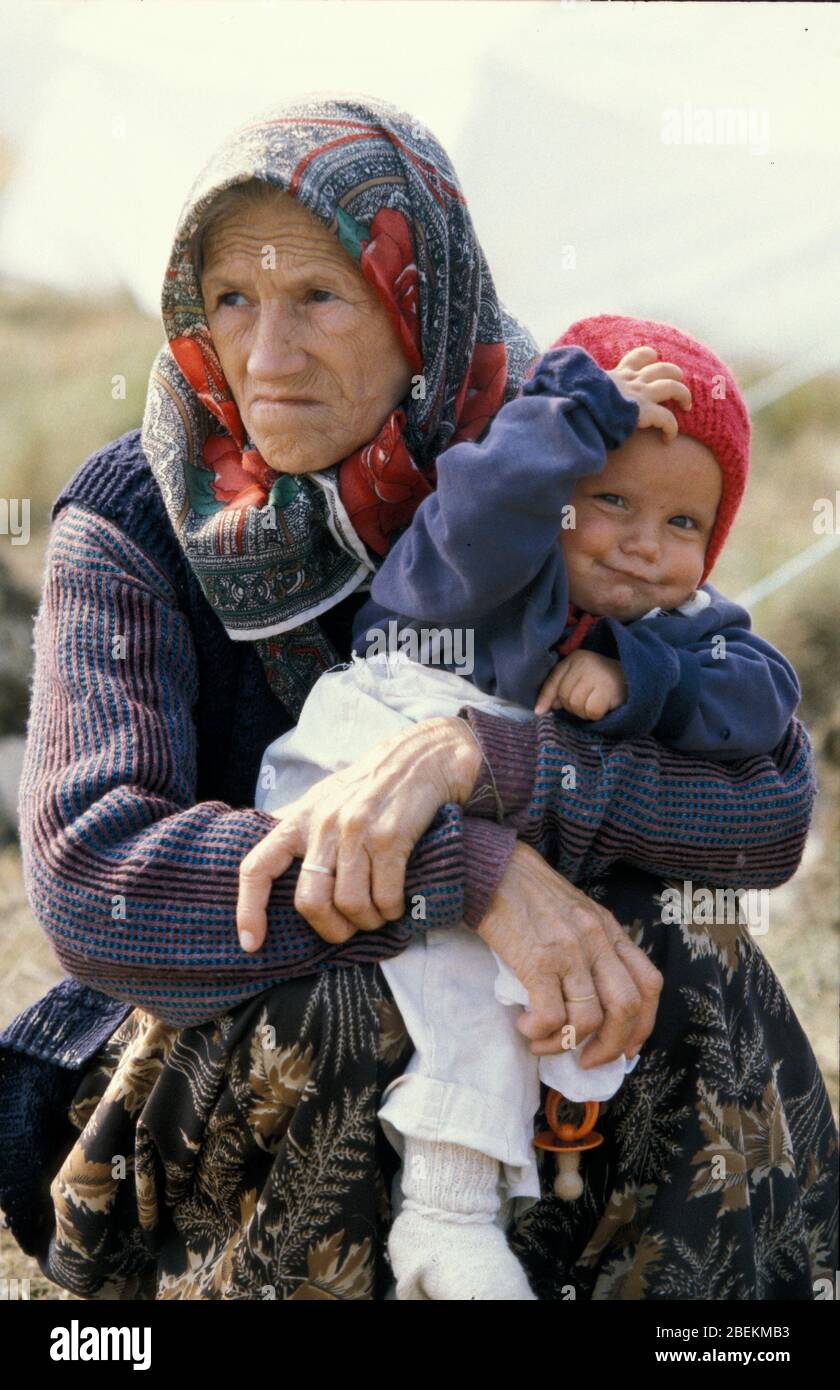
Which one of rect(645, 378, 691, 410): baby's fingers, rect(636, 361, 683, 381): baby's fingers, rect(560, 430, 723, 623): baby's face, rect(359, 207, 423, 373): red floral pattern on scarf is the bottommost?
rect(560, 430, 723, 623): baby's face

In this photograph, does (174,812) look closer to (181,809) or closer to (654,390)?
(181,809)

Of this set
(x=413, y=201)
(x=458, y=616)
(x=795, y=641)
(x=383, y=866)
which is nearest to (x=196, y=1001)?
(x=383, y=866)

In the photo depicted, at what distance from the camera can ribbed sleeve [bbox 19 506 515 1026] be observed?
2021 mm

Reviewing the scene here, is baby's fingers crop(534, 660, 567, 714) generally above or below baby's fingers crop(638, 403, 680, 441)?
below

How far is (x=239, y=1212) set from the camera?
2.16 m

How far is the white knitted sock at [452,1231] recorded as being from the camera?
1916 millimetres

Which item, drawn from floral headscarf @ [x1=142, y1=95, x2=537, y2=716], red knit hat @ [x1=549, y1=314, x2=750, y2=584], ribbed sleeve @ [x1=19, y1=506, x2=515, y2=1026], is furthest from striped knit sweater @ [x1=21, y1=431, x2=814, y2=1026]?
red knit hat @ [x1=549, y1=314, x2=750, y2=584]

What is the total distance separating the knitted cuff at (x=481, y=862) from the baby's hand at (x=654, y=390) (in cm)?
59

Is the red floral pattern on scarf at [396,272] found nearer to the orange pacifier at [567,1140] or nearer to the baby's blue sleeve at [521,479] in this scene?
the baby's blue sleeve at [521,479]

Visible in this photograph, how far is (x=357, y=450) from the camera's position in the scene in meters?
2.32

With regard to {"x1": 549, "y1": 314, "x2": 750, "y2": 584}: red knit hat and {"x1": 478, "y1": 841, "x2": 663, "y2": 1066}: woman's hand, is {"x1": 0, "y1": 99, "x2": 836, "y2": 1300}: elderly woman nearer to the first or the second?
{"x1": 478, "y1": 841, "x2": 663, "y2": 1066}: woman's hand

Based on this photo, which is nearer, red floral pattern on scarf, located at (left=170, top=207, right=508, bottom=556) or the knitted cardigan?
the knitted cardigan

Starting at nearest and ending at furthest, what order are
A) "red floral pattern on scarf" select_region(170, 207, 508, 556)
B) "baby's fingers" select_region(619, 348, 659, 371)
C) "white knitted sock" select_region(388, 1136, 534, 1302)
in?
"white knitted sock" select_region(388, 1136, 534, 1302)
"baby's fingers" select_region(619, 348, 659, 371)
"red floral pattern on scarf" select_region(170, 207, 508, 556)

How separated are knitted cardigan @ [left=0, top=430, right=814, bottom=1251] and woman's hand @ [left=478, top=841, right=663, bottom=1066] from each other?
43mm
